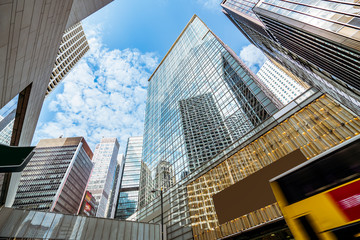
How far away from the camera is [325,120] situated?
11141 millimetres

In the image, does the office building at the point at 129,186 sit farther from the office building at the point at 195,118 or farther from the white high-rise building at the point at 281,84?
the white high-rise building at the point at 281,84

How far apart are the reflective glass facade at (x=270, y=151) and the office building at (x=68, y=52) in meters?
68.3

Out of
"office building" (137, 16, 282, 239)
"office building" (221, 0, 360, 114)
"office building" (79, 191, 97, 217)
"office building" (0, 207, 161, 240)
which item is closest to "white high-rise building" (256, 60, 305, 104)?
"office building" (137, 16, 282, 239)

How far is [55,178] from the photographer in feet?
281

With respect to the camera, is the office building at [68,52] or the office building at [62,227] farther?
the office building at [68,52]

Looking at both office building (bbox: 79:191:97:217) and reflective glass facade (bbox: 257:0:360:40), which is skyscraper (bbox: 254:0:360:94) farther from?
office building (bbox: 79:191:97:217)

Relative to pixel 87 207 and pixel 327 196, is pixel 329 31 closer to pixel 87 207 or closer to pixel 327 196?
pixel 327 196

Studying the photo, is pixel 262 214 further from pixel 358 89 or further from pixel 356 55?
Result: pixel 358 89

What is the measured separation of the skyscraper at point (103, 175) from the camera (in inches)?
5344

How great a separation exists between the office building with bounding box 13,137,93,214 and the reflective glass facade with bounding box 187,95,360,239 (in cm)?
8781

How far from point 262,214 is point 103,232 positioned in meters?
12.3

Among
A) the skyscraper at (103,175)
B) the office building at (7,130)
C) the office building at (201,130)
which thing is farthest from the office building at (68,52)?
the skyscraper at (103,175)

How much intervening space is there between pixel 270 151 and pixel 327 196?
10614 millimetres

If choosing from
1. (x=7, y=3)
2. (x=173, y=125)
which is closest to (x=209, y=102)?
(x=173, y=125)
